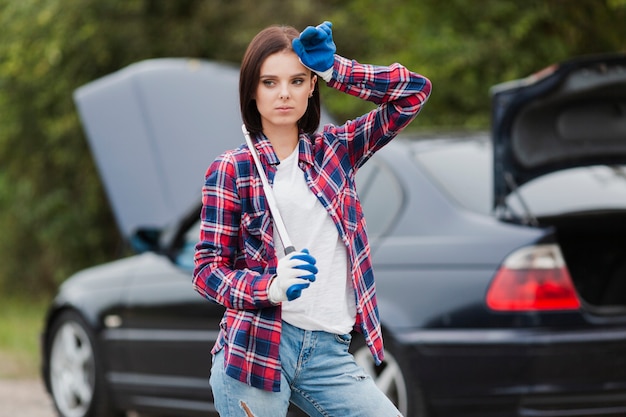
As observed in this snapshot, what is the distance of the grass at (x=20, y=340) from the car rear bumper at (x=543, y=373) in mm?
4574

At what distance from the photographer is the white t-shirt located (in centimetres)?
319

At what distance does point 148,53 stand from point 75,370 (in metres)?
7.02

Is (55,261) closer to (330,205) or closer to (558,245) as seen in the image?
(558,245)

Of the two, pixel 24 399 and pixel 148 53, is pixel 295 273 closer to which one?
pixel 24 399

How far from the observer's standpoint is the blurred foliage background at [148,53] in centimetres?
940

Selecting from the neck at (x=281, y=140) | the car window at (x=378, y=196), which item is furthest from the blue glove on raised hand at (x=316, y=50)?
the car window at (x=378, y=196)

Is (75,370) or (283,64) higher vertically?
(283,64)

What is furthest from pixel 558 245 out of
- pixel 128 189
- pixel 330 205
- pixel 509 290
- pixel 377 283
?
pixel 128 189

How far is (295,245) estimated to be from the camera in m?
A: 3.19

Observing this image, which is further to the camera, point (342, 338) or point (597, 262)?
point (597, 262)

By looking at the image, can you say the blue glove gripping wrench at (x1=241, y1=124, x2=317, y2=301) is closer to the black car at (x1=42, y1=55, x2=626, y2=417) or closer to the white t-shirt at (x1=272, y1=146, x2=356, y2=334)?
the white t-shirt at (x1=272, y1=146, x2=356, y2=334)

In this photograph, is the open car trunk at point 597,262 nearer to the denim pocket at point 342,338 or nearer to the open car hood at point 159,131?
the denim pocket at point 342,338

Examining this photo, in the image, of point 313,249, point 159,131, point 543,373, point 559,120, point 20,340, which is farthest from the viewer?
point 20,340

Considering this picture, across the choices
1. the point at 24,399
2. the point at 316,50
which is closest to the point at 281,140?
the point at 316,50
